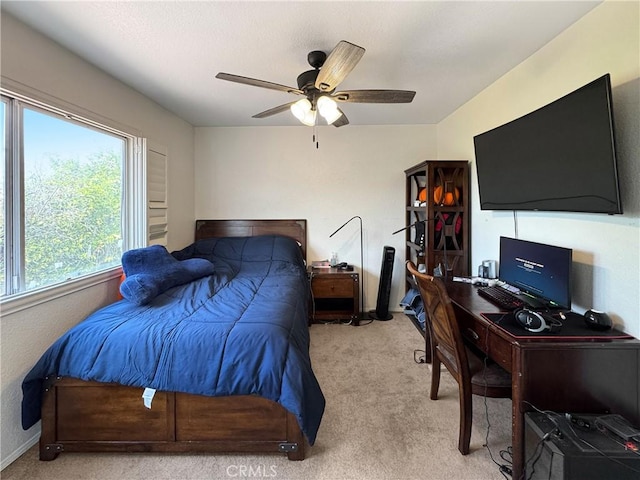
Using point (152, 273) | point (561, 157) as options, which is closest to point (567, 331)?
point (561, 157)

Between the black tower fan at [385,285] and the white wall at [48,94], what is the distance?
272cm

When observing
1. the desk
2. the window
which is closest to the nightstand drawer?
the window

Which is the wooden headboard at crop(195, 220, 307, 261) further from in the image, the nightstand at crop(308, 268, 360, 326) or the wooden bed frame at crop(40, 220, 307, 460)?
the wooden bed frame at crop(40, 220, 307, 460)

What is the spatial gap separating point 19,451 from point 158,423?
0.81 metres

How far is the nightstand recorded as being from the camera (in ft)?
11.9

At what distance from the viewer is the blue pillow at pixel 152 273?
215 centimetres

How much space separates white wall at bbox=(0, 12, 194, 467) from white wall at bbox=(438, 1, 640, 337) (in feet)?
10.2

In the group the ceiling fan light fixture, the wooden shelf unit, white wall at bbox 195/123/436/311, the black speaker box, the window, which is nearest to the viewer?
the black speaker box

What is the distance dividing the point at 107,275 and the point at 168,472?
5.05ft

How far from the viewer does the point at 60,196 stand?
6.97 feet

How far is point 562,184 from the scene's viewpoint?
175 centimetres

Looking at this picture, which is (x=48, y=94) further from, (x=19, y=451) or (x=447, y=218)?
(x=447, y=218)

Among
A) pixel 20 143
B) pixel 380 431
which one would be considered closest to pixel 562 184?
pixel 380 431

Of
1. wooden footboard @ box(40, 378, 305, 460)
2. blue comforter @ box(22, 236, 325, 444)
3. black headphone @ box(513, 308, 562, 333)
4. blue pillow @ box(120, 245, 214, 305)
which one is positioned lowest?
wooden footboard @ box(40, 378, 305, 460)
